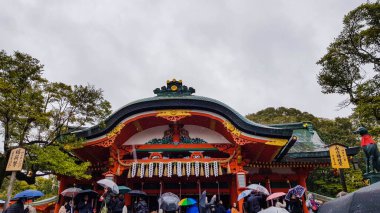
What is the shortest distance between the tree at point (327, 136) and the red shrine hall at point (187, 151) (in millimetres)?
8386

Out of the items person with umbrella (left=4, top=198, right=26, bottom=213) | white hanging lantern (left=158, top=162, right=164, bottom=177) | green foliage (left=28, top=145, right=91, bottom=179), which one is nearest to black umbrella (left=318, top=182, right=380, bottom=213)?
person with umbrella (left=4, top=198, right=26, bottom=213)

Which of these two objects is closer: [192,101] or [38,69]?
[38,69]

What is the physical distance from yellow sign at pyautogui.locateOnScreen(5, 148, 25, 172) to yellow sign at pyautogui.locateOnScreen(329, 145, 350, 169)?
47.7 ft

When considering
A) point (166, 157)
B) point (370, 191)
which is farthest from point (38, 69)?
point (370, 191)

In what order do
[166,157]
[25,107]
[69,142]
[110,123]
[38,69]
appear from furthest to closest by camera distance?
[166,157], [110,123], [69,142], [38,69], [25,107]

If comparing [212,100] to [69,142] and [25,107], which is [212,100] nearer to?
[69,142]

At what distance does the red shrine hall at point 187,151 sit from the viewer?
13406 mm

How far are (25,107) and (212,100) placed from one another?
8.17m

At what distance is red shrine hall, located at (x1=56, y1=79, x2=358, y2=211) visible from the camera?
13.4 meters

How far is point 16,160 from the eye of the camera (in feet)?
32.4

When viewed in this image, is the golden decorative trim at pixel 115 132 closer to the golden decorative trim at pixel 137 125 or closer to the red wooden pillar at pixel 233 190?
the golden decorative trim at pixel 137 125

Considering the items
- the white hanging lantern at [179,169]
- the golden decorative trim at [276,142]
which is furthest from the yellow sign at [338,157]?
the white hanging lantern at [179,169]

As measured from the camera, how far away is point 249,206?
9055 mm

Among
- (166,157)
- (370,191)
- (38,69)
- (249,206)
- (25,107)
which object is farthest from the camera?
(166,157)
